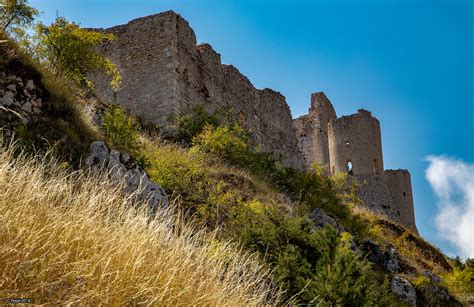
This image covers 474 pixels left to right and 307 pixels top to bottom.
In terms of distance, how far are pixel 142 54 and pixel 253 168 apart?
5032 mm

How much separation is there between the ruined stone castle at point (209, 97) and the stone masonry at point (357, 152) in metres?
0.06

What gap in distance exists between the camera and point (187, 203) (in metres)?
9.06

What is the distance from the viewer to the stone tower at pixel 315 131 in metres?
30.1

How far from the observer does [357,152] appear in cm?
2980

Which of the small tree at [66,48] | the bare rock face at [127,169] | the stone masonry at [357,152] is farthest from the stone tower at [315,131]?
the bare rock face at [127,169]

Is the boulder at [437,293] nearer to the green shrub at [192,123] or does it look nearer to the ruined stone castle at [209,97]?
the green shrub at [192,123]

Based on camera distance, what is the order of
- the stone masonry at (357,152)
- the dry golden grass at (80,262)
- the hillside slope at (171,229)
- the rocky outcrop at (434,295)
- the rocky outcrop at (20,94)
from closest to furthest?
the dry golden grass at (80,262)
the hillside slope at (171,229)
the rocky outcrop at (20,94)
the rocky outcrop at (434,295)
the stone masonry at (357,152)

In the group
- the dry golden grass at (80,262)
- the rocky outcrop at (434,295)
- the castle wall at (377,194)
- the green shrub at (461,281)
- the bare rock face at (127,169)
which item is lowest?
the dry golden grass at (80,262)

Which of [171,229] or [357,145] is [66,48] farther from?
[357,145]

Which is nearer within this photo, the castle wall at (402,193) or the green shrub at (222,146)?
the green shrub at (222,146)

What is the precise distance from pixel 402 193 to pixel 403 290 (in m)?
20.4

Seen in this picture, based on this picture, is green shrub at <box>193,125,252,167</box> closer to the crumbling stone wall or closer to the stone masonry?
the crumbling stone wall

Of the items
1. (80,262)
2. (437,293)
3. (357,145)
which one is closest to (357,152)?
(357,145)

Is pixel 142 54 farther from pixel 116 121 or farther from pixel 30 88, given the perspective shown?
pixel 30 88
